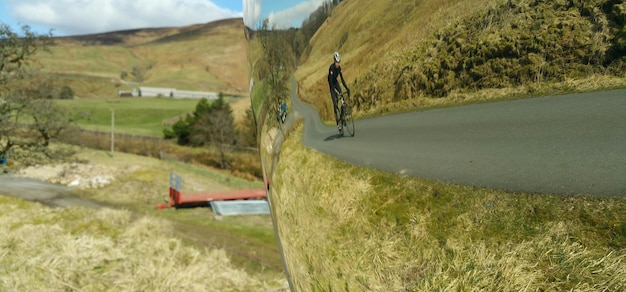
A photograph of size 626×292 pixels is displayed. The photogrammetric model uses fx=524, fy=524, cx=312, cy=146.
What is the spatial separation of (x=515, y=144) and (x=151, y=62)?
562 feet

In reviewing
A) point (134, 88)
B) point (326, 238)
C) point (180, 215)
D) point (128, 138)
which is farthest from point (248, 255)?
point (134, 88)

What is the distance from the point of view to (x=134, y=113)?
8669cm

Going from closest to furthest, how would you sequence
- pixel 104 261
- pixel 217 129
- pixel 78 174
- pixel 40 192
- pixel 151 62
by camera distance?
pixel 104 261, pixel 40 192, pixel 78 174, pixel 217 129, pixel 151 62

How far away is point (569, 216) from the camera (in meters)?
0.89

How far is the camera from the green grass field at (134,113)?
73.9 meters

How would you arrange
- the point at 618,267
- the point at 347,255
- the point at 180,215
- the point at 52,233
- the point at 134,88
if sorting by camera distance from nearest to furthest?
the point at 618,267
the point at 347,255
the point at 52,233
the point at 180,215
the point at 134,88

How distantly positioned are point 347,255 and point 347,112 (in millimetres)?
343

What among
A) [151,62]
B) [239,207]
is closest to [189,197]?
[239,207]

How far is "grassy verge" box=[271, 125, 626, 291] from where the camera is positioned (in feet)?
2.85

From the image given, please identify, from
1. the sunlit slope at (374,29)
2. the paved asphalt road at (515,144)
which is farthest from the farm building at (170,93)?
the paved asphalt road at (515,144)

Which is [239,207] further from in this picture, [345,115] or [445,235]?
[445,235]

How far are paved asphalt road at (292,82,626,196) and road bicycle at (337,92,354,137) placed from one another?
0.15ft

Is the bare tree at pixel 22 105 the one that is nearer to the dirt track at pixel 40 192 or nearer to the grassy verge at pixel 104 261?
the dirt track at pixel 40 192

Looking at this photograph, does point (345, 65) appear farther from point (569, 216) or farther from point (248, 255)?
point (248, 255)
